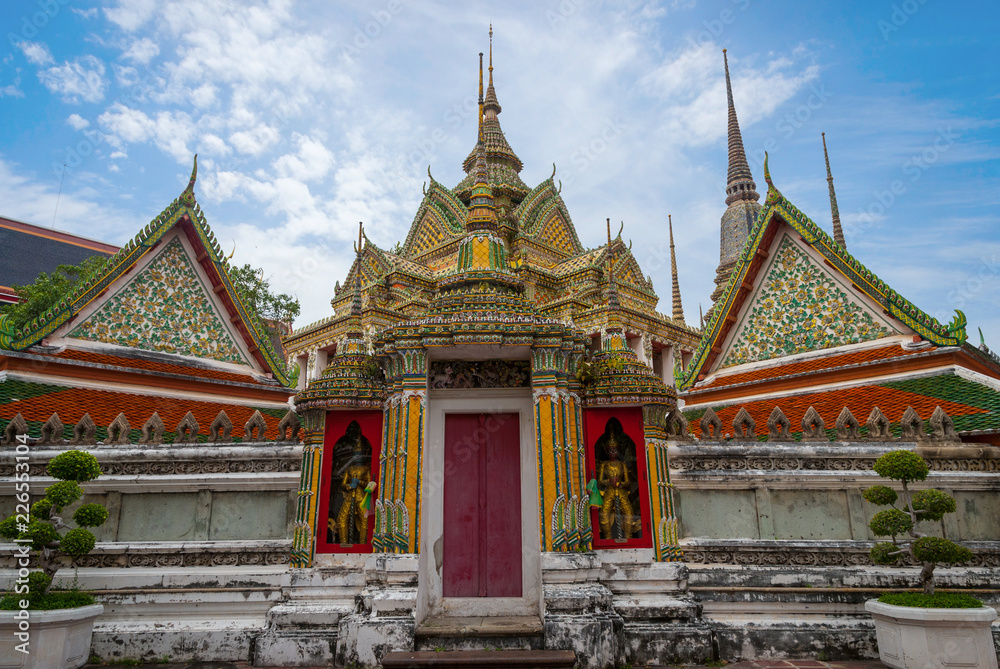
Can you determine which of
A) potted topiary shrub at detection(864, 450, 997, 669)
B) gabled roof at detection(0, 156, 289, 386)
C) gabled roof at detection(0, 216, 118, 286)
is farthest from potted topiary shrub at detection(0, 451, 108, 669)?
gabled roof at detection(0, 216, 118, 286)

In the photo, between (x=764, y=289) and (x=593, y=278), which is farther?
(x=593, y=278)

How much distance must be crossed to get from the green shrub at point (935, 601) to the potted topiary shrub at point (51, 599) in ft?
28.9

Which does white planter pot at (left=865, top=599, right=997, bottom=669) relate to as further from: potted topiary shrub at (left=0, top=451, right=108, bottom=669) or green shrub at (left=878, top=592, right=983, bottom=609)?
potted topiary shrub at (left=0, top=451, right=108, bottom=669)

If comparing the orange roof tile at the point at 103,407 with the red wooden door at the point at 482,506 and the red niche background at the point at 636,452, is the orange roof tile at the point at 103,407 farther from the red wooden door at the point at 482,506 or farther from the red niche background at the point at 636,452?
the red niche background at the point at 636,452

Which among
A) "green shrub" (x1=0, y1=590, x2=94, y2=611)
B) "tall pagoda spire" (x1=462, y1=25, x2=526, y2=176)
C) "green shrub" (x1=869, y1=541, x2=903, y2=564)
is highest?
"tall pagoda spire" (x1=462, y1=25, x2=526, y2=176)

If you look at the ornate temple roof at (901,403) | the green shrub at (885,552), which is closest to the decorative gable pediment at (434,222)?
the ornate temple roof at (901,403)

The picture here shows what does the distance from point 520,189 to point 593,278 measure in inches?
229

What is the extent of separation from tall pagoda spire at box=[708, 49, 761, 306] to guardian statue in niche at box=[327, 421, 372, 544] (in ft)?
53.6

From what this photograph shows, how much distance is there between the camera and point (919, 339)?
34.2ft

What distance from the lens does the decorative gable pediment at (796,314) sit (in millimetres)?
11258

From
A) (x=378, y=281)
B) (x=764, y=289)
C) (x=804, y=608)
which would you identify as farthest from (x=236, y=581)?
(x=378, y=281)

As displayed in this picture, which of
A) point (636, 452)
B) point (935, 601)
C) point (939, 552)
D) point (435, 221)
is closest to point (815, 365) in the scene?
point (939, 552)

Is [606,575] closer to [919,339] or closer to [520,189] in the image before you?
[919,339]

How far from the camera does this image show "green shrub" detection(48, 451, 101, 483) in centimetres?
690
